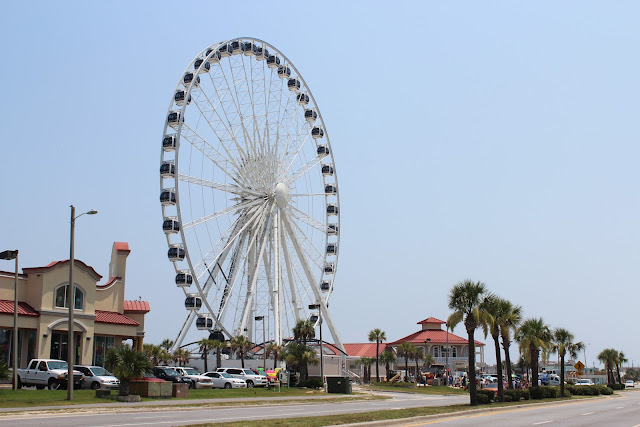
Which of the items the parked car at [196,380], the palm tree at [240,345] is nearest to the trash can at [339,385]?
the parked car at [196,380]

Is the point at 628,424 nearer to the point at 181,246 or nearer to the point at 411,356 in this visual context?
the point at 181,246

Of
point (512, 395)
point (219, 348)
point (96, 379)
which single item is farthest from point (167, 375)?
point (512, 395)

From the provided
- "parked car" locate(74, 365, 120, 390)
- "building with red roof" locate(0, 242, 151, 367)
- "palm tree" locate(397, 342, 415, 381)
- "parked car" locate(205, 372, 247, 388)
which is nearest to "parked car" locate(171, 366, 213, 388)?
"parked car" locate(205, 372, 247, 388)

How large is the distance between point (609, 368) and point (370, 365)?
3384 cm

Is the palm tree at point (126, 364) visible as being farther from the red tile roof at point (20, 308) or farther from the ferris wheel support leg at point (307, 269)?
the ferris wheel support leg at point (307, 269)

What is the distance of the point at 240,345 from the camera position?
203 feet

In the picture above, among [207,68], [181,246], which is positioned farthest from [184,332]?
[207,68]

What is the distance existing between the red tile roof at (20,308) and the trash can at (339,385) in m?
20.6

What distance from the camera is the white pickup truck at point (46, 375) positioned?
38.3 m

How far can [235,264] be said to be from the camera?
5759cm

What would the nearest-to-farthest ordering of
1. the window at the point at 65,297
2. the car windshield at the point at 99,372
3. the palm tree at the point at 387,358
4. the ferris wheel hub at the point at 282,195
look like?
1. the car windshield at the point at 99,372
2. the window at the point at 65,297
3. the ferris wheel hub at the point at 282,195
4. the palm tree at the point at 387,358

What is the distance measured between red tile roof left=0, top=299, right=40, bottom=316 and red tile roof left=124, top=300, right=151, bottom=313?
27.9 ft

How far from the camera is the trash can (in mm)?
52000

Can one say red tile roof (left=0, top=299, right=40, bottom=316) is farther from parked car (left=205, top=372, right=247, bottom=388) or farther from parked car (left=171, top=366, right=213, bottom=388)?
parked car (left=205, top=372, right=247, bottom=388)
